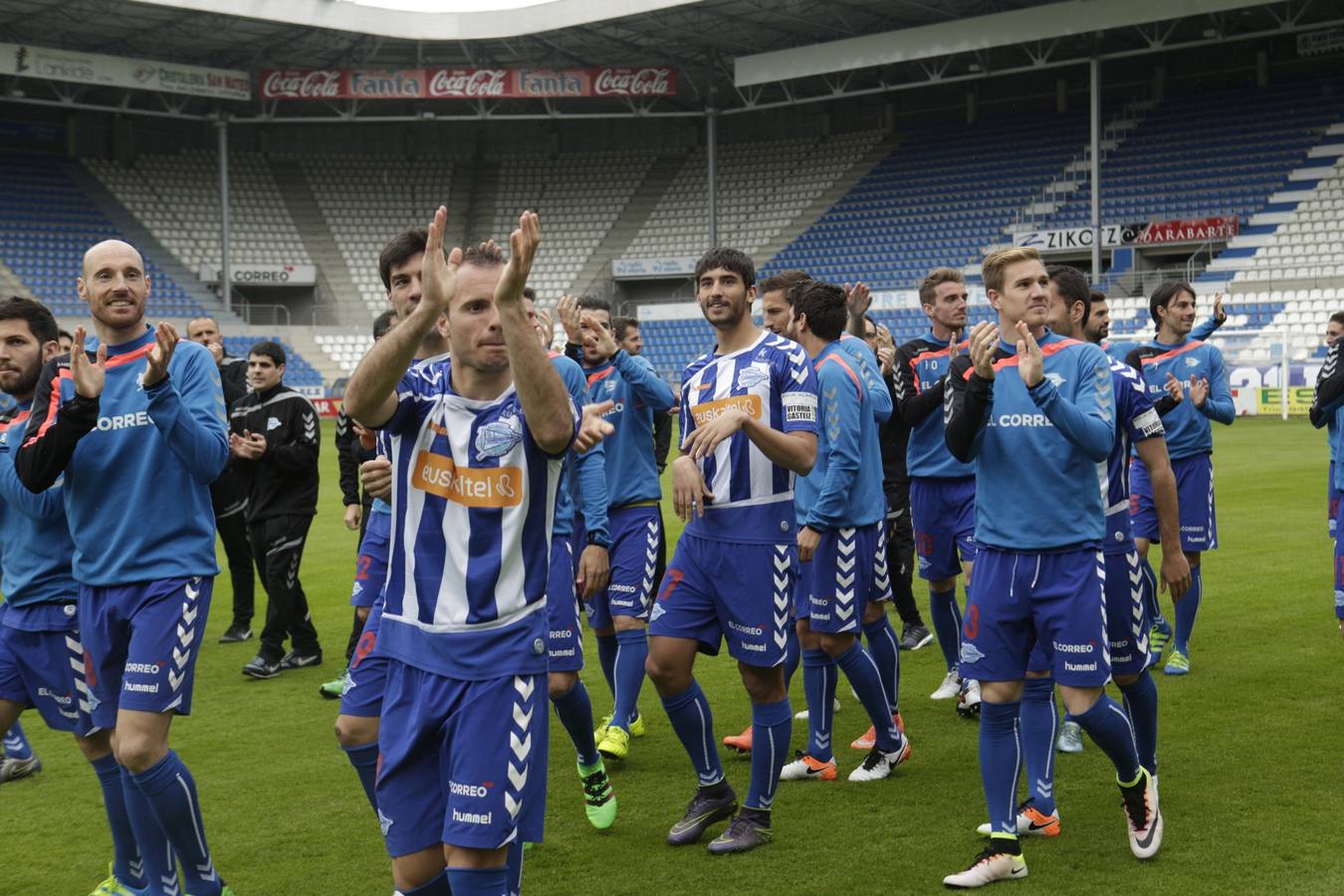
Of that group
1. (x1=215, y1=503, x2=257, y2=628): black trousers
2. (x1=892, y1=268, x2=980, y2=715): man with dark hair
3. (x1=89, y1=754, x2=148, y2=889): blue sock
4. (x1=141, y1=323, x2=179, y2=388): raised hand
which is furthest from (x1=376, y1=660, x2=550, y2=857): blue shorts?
(x1=215, y1=503, x2=257, y2=628): black trousers

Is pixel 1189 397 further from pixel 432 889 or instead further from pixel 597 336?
pixel 432 889

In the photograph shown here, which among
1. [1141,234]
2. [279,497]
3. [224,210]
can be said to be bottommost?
[279,497]

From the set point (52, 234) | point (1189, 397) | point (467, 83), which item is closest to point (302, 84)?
point (467, 83)

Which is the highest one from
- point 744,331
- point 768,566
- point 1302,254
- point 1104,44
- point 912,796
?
point 1104,44

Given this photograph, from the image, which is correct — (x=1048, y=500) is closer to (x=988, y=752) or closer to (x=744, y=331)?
(x=988, y=752)

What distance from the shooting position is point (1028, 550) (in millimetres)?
4844

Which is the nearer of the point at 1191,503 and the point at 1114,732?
the point at 1114,732

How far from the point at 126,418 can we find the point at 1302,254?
3268 centimetres

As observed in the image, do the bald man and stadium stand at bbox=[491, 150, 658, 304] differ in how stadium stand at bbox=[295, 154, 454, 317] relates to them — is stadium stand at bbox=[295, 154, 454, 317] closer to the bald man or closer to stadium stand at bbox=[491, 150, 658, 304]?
stadium stand at bbox=[491, 150, 658, 304]

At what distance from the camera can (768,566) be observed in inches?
209

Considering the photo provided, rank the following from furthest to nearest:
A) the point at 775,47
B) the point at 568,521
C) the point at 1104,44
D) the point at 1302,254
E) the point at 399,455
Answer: the point at 775,47
the point at 1104,44
the point at 1302,254
the point at 568,521
the point at 399,455

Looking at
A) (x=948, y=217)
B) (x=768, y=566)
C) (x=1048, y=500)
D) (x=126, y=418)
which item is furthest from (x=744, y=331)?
(x=948, y=217)

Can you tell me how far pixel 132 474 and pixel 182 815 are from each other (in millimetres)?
1182

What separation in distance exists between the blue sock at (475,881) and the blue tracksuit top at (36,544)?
2313mm
